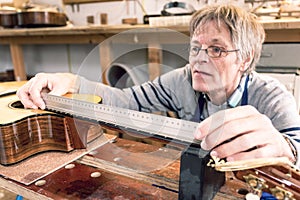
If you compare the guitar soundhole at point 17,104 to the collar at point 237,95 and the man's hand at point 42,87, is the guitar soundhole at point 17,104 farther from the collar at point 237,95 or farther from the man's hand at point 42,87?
the collar at point 237,95

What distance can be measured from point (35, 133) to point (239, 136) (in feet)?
1.56

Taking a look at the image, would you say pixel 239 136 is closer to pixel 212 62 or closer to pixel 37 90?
pixel 212 62

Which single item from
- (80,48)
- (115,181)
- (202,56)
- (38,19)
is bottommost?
(115,181)

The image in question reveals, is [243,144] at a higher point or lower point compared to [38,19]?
lower

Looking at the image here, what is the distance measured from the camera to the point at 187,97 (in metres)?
0.84

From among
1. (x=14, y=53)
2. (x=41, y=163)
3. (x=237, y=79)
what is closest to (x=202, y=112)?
(x=237, y=79)

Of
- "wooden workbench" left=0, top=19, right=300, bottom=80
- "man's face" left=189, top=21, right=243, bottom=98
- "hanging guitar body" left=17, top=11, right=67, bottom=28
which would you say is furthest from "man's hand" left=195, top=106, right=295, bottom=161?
"hanging guitar body" left=17, top=11, right=67, bottom=28

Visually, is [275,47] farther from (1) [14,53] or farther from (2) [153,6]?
(1) [14,53]

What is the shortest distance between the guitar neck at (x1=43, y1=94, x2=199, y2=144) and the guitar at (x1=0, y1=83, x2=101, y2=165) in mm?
27

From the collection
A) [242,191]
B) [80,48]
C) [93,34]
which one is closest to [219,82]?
[242,191]

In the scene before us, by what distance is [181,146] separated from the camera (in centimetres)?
46

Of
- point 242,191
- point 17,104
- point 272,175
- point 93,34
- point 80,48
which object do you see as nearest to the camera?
point 272,175

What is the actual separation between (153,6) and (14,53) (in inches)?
40.7

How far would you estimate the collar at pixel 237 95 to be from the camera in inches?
28.2
